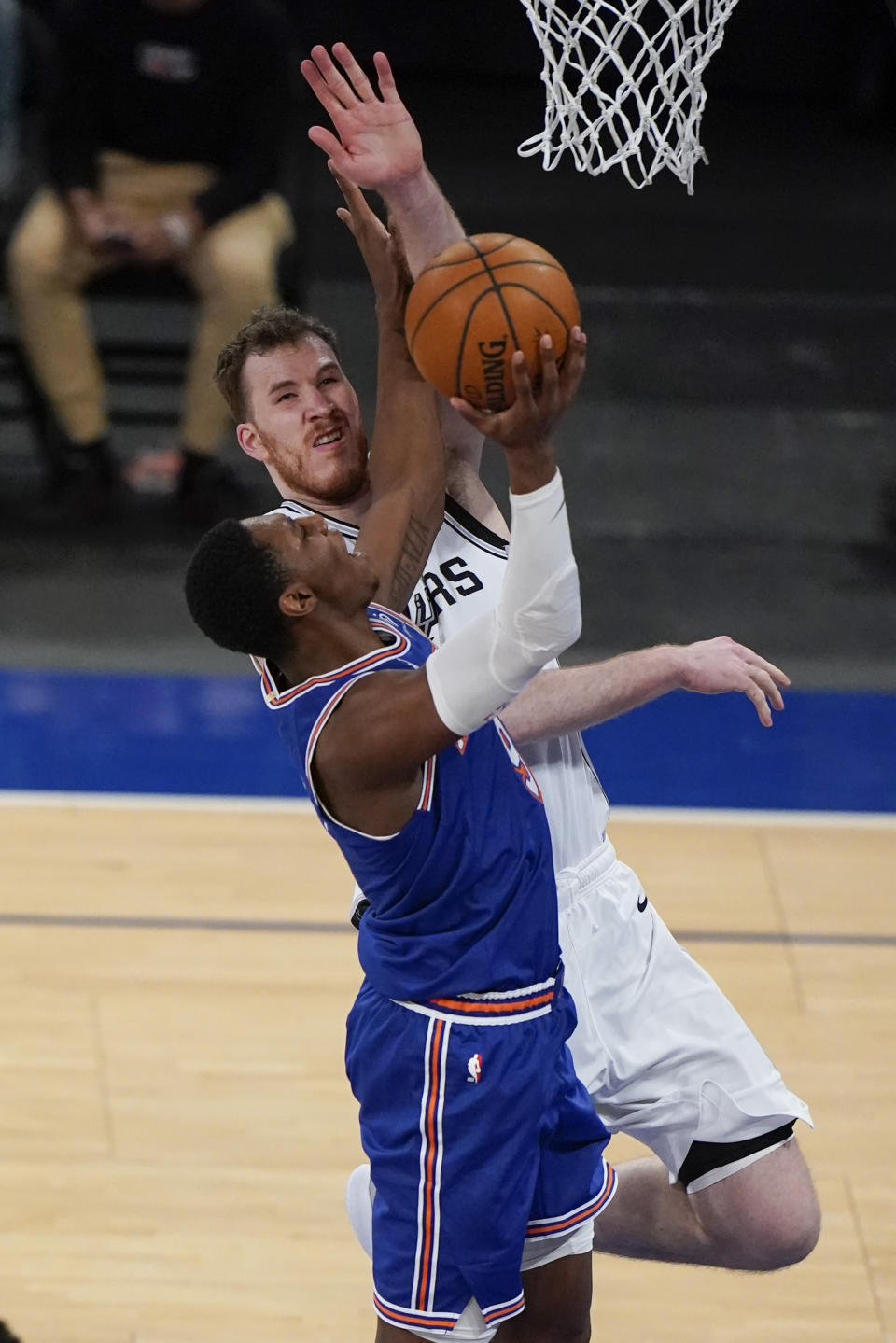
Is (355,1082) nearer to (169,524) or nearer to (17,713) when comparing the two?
(17,713)

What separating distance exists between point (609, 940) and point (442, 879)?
726 millimetres

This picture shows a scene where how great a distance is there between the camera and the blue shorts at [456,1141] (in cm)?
292

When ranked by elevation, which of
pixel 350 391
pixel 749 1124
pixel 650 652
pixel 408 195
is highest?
pixel 408 195

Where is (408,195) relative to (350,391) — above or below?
above

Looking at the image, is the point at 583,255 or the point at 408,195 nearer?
the point at 408,195

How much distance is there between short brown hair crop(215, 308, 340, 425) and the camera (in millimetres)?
3311

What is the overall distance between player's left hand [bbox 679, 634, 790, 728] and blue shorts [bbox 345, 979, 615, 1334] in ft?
1.96

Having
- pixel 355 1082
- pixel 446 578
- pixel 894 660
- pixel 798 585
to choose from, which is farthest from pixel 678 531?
pixel 355 1082

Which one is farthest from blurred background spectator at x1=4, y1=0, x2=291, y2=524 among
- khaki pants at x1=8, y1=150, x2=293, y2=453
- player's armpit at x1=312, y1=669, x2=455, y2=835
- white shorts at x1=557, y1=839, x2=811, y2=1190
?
player's armpit at x1=312, y1=669, x2=455, y2=835

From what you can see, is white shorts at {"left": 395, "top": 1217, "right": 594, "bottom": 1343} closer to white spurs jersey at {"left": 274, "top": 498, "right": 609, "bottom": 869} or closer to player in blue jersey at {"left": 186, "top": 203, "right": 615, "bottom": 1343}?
player in blue jersey at {"left": 186, "top": 203, "right": 615, "bottom": 1343}

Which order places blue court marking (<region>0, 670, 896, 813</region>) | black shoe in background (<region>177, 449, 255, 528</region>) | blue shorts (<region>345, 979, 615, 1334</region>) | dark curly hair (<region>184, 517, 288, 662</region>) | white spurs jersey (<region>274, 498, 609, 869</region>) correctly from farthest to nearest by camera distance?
black shoe in background (<region>177, 449, 255, 528</region>) < blue court marking (<region>0, 670, 896, 813</region>) < white spurs jersey (<region>274, 498, 609, 869</region>) < blue shorts (<region>345, 979, 615, 1334</region>) < dark curly hair (<region>184, 517, 288, 662</region>)

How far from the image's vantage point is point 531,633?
256cm

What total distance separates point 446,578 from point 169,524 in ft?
16.5

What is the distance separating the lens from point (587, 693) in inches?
129
